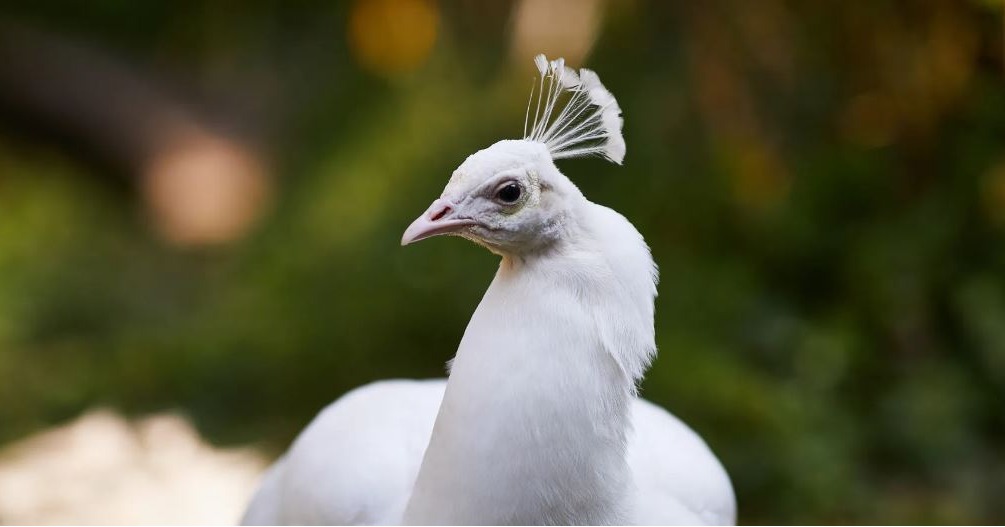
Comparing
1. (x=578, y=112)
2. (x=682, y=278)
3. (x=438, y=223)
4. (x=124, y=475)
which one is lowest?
(x=124, y=475)

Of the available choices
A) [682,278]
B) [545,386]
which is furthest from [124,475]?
[545,386]

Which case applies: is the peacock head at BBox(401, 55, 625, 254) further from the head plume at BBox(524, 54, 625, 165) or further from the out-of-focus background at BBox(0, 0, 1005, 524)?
the out-of-focus background at BBox(0, 0, 1005, 524)

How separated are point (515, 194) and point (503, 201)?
16 millimetres

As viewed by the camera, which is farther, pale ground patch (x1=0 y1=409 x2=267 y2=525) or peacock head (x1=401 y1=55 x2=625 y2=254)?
pale ground patch (x1=0 y1=409 x2=267 y2=525)

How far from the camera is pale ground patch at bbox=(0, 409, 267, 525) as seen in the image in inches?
108

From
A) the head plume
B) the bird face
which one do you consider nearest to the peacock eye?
the bird face

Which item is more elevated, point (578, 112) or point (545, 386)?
point (578, 112)

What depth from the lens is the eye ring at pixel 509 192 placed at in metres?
1.20

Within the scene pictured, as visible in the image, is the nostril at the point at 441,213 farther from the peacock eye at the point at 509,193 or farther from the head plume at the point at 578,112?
the head plume at the point at 578,112

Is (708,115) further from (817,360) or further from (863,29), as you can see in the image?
(817,360)

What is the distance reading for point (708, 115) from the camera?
328 centimetres

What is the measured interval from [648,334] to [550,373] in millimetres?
147

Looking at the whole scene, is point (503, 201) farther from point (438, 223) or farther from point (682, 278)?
point (682, 278)

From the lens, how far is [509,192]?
3.95 feet
